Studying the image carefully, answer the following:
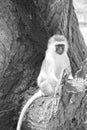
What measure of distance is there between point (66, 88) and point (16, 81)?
30.3 inches

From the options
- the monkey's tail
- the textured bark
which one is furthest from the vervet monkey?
the textured bark

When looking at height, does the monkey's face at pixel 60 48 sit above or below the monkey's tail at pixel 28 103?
above

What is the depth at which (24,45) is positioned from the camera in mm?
3896

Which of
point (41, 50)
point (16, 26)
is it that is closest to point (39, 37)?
point (41, 50)

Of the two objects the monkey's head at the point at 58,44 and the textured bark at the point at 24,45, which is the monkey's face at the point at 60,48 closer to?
the monkey's head at the point at 58,44

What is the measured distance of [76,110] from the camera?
3607 mm

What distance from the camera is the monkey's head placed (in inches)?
146

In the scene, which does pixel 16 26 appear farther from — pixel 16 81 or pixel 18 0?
pixel 16 81

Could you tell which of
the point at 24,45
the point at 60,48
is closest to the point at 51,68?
the point at 60,48

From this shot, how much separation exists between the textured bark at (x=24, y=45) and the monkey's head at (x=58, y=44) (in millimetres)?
321

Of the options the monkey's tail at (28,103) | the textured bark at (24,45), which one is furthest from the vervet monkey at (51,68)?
the textured bark at (24,45)

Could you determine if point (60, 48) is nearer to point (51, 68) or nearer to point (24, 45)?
point (51, 68)

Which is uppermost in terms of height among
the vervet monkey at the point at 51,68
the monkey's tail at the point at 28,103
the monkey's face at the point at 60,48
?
the monkey's face at the point at 60,48

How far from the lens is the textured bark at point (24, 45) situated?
3693 millimetres
